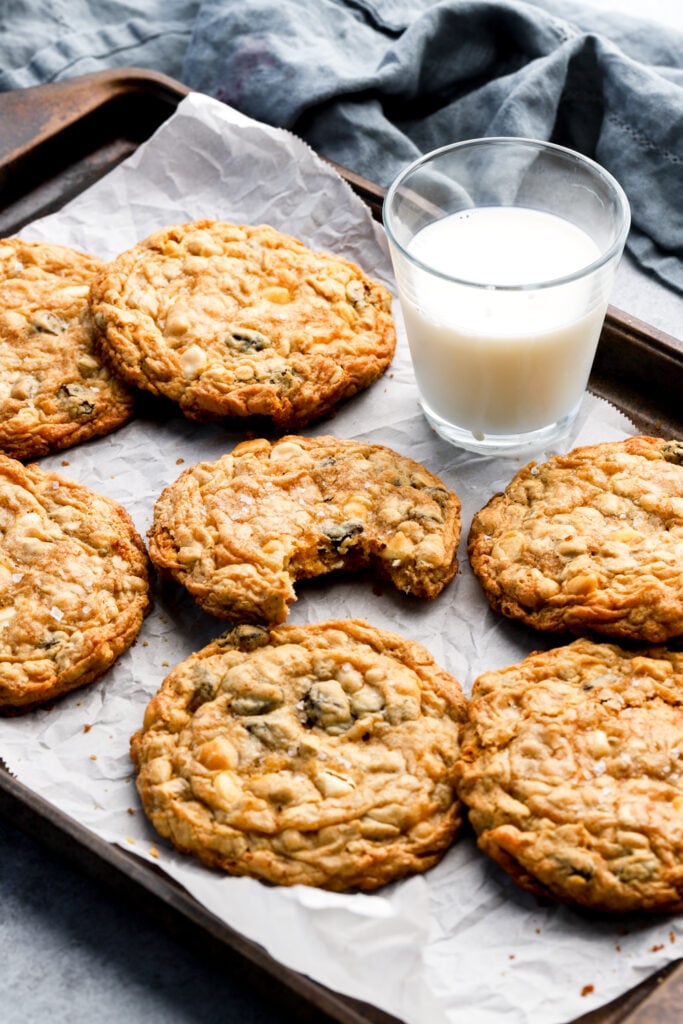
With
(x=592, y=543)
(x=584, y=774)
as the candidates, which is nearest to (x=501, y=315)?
(x=592, y=543)

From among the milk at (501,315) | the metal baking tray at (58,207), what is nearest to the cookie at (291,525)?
the milk at (501,315)

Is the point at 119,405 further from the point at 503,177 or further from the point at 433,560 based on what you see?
the point at 503,177

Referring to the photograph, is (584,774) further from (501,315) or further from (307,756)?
(501,315)

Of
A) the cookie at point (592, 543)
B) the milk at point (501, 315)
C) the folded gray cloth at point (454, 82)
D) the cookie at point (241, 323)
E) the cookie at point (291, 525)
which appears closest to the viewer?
the cookie at point (592, 543)

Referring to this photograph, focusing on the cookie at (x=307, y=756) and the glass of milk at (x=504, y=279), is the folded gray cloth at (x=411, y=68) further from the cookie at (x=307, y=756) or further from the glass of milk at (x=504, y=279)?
the cookie at (x=307, y=756)

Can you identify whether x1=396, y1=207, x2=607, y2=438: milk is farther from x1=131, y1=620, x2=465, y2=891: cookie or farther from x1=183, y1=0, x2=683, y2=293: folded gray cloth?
x1=183, y1=0, x2=683, y2=293: folded gray cloth

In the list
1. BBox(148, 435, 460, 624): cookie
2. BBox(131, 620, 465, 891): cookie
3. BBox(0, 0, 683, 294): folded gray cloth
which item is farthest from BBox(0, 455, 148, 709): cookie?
BBox(0, 0, 683, 294): folded gray cloth
